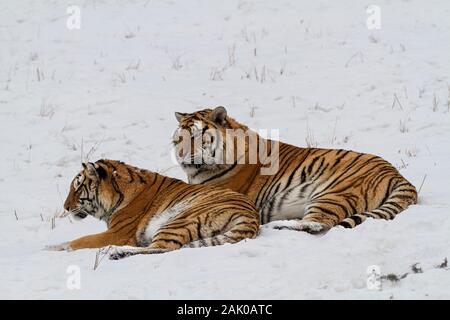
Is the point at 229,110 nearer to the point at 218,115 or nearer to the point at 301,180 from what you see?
the point at 218,115

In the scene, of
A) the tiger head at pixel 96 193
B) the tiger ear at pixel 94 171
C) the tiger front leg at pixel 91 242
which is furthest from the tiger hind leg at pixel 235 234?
the tiger ear at pixel 94 171

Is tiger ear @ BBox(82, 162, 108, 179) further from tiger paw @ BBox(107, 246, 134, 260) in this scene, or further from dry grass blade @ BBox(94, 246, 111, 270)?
tiger paw @ BBox(107, 246, 134, 260)

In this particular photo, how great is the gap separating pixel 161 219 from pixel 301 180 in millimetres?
1485

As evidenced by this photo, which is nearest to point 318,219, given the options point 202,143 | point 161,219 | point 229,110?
point 161,219

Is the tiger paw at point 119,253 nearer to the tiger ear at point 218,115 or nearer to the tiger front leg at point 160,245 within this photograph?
the tiger front leg at point 160,245

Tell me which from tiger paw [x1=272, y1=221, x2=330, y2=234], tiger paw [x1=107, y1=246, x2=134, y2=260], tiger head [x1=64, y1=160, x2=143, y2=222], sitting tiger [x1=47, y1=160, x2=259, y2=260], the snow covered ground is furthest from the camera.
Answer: tiger head [x1=64, y1=160, x2=143, y2=222]

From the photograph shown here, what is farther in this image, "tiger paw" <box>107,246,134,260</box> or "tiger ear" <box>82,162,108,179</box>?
"tiger ear" <box>82,162,108,179</box>

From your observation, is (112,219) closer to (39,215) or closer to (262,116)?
(39,215)

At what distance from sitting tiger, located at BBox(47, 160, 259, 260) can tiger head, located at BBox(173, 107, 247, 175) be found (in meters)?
0.68

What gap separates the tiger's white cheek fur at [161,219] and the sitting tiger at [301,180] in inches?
32.3

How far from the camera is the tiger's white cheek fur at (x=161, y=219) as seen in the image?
26.9 ft

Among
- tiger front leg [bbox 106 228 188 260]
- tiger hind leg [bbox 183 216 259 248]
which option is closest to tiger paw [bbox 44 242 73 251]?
tiger front leg [bbox 106 228 188 260]

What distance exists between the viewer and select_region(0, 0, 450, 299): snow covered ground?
6.61 meters

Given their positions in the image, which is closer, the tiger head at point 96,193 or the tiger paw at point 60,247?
the tiger paw at point 60,247
